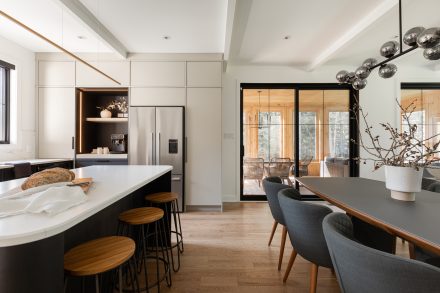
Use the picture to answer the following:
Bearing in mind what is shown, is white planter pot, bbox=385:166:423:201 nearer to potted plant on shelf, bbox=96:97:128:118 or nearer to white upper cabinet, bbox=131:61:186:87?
white upper cabinet, bbox=131:61:186:87

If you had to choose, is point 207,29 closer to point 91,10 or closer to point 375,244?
point 91,10

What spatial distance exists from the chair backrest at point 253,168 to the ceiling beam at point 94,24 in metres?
A: 3.27

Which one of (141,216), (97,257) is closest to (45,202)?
(97,257)

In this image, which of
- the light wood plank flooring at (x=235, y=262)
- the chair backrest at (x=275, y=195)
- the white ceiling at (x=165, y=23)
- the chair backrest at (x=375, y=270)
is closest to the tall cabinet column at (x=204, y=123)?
the white ceiling at (x=165, y=23)

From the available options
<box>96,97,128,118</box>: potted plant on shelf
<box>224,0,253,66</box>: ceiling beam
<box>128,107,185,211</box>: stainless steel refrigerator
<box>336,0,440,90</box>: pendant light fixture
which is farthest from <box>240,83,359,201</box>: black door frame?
<box>96,97,128,118</box>: potted plant on shelf

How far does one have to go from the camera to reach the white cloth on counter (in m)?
0.90

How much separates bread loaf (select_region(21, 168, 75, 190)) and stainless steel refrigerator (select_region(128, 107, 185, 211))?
94.7 inches

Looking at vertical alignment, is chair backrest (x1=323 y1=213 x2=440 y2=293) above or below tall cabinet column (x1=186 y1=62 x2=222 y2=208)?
below

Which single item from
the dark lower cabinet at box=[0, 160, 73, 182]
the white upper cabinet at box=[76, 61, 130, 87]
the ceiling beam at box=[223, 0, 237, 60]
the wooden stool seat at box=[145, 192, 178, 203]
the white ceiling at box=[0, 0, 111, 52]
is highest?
the white ceiling at box=[0, 0, 111, 52]

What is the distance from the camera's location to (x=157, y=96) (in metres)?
3.93

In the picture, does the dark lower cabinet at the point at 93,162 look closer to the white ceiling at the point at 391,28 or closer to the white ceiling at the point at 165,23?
the white ceiling at the point at 165,23

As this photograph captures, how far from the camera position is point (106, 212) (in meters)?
1.75

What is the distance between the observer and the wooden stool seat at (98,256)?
3.21ft

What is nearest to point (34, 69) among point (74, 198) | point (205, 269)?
point (74, 198)
